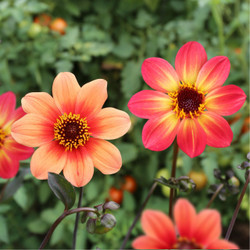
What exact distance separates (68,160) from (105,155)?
0.09 feet

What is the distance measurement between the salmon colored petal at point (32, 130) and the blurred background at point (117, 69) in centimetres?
53

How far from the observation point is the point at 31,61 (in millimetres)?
924

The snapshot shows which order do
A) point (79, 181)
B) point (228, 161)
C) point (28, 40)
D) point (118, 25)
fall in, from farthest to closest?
point (118, 25)
point (28, 40)
point (228, 161)
point (79, 181)

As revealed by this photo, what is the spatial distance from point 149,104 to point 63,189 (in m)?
0.09

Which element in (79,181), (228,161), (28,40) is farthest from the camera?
(28,40)

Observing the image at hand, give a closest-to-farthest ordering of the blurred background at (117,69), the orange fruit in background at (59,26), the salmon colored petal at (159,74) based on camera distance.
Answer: the salmon colored petal at (159,74), the blurred background at (117,69), the orange fruit in background at (59,26)

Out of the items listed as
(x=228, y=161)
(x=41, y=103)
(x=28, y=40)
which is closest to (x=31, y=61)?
(x=28, y=40)

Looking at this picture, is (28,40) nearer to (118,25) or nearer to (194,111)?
(118,25)

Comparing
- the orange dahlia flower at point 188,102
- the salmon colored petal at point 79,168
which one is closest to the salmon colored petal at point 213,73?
the orange dahlia flower at point 188,102

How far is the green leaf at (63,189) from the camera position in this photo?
0.97 ft

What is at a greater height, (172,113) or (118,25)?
(118,25)

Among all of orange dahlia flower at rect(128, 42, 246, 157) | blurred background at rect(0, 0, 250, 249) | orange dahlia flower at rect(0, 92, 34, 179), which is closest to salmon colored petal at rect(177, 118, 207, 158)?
orange dahlia flower at rect(128, 42, 246, 157)

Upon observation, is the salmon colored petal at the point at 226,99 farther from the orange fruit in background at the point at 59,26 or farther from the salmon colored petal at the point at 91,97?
the orange fruit in background at the point at 59,26

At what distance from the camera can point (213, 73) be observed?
31 centimetres
